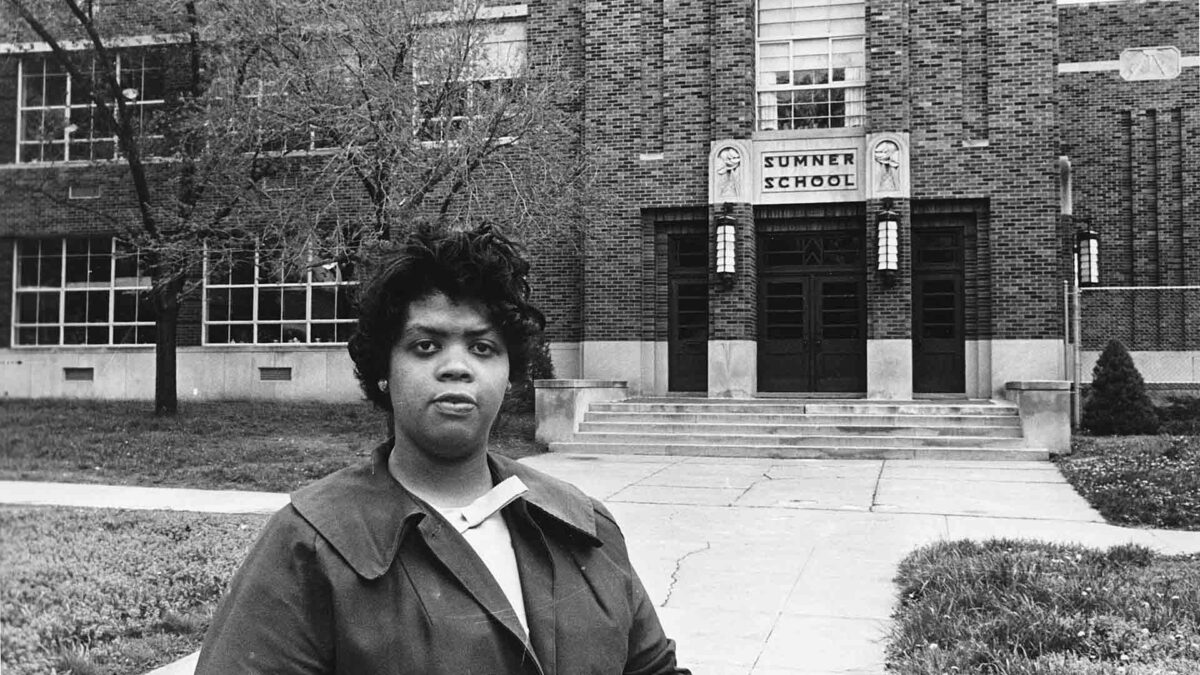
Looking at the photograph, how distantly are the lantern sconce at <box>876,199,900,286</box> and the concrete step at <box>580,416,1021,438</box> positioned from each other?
11.8ft

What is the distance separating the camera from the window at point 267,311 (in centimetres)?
2251

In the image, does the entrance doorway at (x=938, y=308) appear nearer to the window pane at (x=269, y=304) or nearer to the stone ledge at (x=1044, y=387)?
the stone ledge at (x=1044, y=387)

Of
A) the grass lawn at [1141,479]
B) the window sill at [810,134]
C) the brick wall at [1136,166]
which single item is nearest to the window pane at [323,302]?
the window sill at [810,134]

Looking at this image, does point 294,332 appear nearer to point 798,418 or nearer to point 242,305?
point 242,305

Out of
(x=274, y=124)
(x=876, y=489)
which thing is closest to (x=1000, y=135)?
(x=876, y=489)

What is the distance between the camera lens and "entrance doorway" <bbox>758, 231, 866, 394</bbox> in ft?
64.2

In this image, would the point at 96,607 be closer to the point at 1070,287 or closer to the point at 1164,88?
the point at 1070,287

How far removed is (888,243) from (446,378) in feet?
56.8

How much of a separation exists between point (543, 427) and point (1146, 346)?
14148 millimetres

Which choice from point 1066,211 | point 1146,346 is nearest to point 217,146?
point 1066,211

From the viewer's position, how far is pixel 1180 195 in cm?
2242

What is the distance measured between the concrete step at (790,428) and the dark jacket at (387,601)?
559 inches

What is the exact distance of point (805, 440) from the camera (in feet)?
51.0

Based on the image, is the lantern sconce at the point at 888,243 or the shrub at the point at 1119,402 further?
the lantern sconce at the point at 888,243
